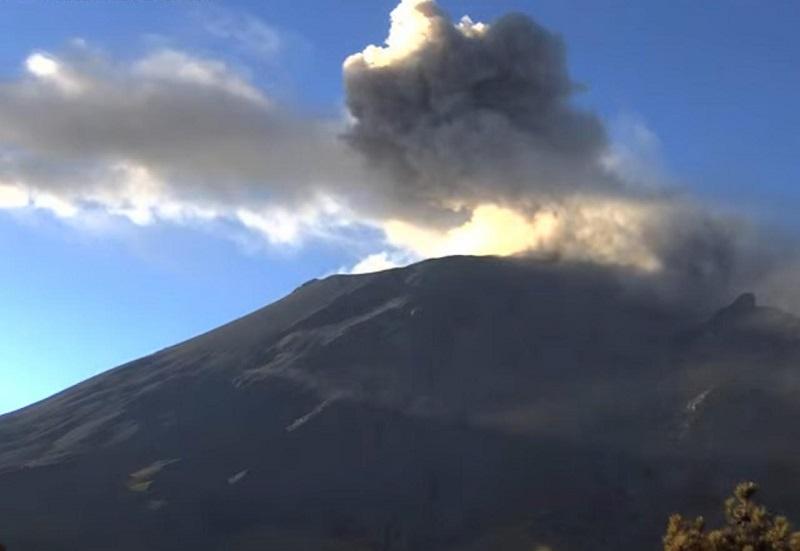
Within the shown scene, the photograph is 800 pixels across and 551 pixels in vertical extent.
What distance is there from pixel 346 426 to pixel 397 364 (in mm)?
18920

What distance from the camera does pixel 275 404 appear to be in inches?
6644

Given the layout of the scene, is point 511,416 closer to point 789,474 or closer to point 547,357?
point 547,357

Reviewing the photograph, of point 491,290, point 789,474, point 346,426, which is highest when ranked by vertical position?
point 491,290

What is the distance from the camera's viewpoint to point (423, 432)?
15662cm

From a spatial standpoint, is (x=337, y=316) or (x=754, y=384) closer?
(x=754, y=384)

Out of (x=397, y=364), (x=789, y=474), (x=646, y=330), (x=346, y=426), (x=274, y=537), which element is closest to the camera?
(x=274, y=537)

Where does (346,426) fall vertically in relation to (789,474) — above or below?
above

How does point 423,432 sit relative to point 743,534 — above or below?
above

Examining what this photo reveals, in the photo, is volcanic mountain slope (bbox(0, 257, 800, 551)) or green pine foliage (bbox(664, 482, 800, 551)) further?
volcanic mountain slope (bbox(0, 257, 800, 551))

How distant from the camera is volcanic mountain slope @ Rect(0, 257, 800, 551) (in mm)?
135250

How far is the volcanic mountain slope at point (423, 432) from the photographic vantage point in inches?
5325

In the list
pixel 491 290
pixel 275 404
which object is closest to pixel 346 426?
pixel 275 404

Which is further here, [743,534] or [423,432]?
[423,432]

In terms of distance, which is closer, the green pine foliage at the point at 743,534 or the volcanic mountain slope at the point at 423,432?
the green pine foliage at the point at 743,534
